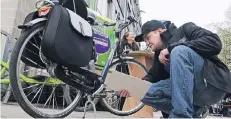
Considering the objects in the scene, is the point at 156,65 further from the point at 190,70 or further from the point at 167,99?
the point at 190,70

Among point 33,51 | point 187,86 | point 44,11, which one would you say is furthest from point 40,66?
point 187,86

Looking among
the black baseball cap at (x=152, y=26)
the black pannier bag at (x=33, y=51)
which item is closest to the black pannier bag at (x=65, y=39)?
the black pannier bag at (x=33, y=51)

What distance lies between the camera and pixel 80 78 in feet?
6.61

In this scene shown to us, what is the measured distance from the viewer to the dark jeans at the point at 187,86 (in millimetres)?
1470

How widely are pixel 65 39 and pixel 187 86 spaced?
0.77 metres

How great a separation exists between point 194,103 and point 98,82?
771 millimetres

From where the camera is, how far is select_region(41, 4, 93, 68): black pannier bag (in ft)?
5.33

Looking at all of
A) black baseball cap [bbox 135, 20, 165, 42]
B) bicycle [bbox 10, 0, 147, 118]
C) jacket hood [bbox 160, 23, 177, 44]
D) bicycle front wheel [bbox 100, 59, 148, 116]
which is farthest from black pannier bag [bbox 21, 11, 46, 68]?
bicycle front wheel [bbox 100, 59, 148, 116]

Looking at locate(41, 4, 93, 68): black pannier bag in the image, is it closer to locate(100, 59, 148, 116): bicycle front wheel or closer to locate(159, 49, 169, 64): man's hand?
locate(159, 49, 169, 64): man's hand

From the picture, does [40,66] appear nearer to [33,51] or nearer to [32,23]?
[33,51]

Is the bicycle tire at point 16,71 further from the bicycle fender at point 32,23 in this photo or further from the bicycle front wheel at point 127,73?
the bicycle front wheel at point 127,73

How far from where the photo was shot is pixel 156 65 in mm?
2098

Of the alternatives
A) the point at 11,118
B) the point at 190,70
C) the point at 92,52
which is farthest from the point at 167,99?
the point at 11,118

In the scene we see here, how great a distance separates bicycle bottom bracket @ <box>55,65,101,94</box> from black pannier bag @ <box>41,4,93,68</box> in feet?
0.29
